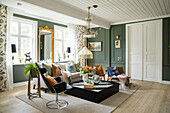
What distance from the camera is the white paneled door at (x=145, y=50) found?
5.66m

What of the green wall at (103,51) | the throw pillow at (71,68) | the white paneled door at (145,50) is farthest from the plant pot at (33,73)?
→ the white paneled door at (145,50)

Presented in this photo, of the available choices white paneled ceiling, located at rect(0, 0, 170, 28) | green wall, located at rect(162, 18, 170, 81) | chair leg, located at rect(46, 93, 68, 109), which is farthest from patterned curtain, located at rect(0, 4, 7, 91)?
green wall, located at rect(162, 18, 170, 81)

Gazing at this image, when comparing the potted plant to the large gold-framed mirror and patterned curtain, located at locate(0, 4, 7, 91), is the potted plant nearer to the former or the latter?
patterned curtain, located at locate(0, 4, 7, 91)

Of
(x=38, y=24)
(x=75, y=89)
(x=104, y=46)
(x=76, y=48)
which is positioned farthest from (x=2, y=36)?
(x=104, y=46)

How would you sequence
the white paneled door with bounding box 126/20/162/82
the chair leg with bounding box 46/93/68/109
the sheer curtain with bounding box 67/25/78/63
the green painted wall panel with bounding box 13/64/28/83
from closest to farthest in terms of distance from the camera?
1. the chair leg with bounding box 46/93/68/109
2. the green painted wall panel with bounding box 13/64/28/83
3. the white paneled door with bounding box 126/20/162/82
4. the sheer curtain with bounding box 67/25/78/63

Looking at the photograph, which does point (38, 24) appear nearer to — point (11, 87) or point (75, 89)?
point (11, 87)

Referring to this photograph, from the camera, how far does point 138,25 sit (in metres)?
6.19

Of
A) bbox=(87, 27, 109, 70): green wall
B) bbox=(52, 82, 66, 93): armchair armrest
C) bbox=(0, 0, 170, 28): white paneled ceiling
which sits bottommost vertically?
bbox=(52, 82, 66, 93): armchair armrest

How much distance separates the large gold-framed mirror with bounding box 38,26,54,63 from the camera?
18.6ft

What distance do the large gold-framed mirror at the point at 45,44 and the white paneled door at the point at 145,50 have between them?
12.9 ft

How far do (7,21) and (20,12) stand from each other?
25.3 inches

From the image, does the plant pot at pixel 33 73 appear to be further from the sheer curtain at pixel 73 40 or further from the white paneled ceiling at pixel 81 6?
the sheer curtain at pixel 73 40

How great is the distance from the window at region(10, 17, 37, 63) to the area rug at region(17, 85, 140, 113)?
216 cm

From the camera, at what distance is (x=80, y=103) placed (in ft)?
10.9
